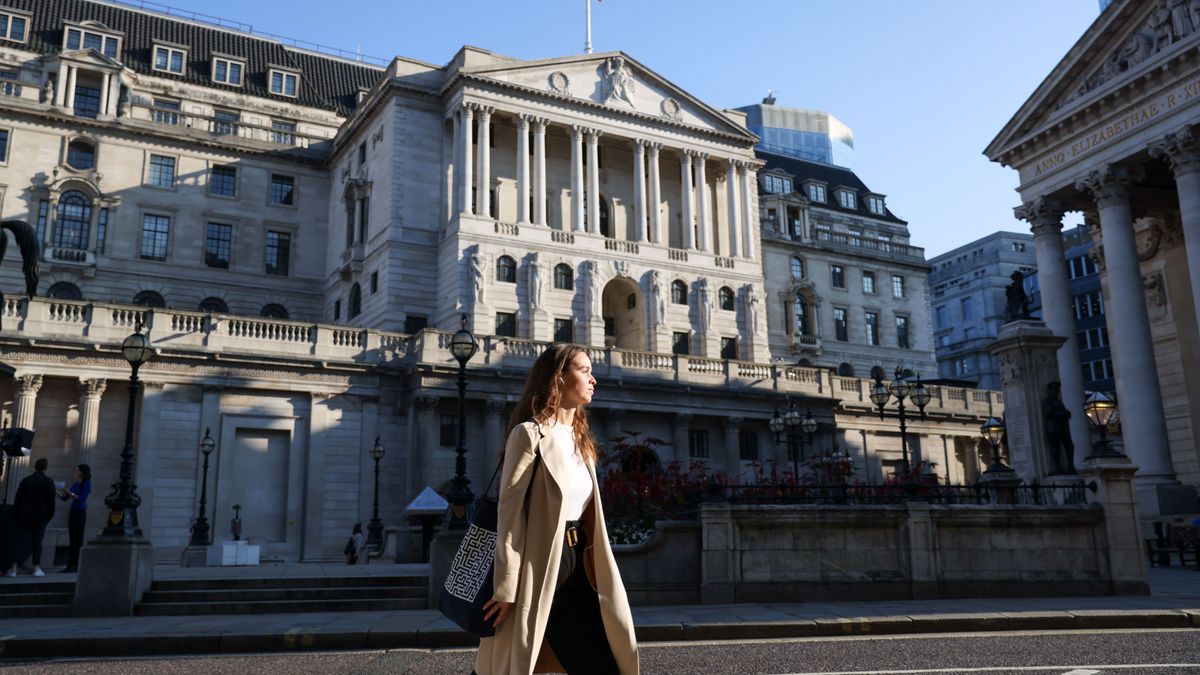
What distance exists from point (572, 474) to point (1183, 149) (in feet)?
103

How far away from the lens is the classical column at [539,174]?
49469mm

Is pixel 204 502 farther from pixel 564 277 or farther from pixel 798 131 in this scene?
pixel 798 131

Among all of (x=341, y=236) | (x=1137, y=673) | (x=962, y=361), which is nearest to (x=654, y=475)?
(x=1137, y=673)

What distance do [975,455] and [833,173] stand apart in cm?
3674

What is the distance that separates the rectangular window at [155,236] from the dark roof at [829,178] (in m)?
45.9

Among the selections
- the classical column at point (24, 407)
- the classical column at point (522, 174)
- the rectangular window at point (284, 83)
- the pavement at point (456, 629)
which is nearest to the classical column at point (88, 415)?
the classical column at point (24, 407)

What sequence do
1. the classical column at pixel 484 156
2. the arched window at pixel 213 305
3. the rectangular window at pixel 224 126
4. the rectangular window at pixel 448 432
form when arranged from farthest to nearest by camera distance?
the rectangular window at pixel 224 126
the arched window at pixel 213 305
the classical column at pixel 484 156
the rectangular window at pixel 448 432

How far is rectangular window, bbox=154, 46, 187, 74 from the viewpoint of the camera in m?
57.5

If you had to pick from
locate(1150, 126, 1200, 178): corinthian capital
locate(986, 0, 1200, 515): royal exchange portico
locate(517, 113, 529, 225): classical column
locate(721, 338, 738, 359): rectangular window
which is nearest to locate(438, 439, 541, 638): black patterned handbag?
locate(986, 0, 1200, 515): royal exchange portico

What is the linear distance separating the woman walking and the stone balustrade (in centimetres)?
3027

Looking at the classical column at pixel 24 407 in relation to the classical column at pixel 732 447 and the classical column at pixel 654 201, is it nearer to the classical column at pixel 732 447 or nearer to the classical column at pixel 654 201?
the classical column at pixel 732 447

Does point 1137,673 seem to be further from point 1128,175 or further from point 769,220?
point 769,220

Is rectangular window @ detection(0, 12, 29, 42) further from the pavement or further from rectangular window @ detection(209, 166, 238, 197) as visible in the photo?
the pavement

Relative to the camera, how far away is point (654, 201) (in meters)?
52.5
